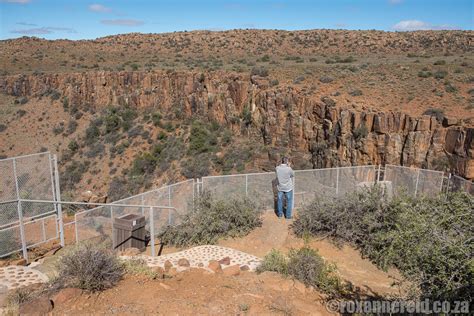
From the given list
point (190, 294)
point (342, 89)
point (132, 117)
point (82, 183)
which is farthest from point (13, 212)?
point (132, 117)

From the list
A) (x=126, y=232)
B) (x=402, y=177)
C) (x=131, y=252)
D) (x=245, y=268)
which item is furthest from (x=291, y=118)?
(x=245, y=268)

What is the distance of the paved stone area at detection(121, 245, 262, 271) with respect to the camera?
8.88 m

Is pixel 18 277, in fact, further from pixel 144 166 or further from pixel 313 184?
pixel 144 166

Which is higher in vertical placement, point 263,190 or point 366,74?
point 366,74

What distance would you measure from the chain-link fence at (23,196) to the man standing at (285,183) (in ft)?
19.9

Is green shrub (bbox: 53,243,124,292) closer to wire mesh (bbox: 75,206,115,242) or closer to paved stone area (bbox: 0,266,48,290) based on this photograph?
paved stone area (bbox: 0,266,48,290)

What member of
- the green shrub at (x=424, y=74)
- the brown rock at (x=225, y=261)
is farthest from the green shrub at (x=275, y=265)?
the green shrub at (x=424, y=74)

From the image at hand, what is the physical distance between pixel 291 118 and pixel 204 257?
15190 mm

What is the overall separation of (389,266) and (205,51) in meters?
46.2

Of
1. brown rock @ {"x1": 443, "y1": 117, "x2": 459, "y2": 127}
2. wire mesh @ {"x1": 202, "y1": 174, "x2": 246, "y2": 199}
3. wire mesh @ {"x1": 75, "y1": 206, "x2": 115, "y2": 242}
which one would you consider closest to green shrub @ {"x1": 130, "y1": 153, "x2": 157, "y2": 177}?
wire mesh @ {"x1": 202, "y1": 174, "x2": 246, "y2": 199}

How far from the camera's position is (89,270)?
23.0 feet

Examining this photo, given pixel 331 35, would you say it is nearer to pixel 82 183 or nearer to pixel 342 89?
pixel 342 89

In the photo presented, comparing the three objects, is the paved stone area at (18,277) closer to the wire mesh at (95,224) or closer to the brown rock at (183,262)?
the wire mesh at (95,224)

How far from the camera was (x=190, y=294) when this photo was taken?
6980mm
